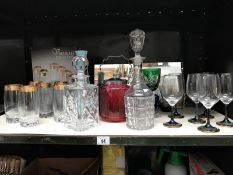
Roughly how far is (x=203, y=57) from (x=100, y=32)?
0.53m

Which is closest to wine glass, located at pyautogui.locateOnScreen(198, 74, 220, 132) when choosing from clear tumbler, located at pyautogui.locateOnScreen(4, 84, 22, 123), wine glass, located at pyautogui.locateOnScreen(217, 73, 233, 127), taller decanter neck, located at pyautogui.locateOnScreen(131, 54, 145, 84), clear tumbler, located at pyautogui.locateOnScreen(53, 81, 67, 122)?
wine glass, located at pyautogui.locateOnScreen(217, 73, 233, 127)

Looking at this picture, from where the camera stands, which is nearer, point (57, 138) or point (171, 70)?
point (57, 138)

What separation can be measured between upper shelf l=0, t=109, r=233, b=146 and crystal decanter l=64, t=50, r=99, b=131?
4cm

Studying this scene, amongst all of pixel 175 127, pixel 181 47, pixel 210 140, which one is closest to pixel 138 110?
pixel 175 127

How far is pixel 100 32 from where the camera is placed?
1.30m

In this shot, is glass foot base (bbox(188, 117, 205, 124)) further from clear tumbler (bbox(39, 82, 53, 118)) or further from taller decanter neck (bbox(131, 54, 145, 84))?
clear tumbler (bbox(39, 82, 53, 118))

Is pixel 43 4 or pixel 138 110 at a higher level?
pixel 43 4

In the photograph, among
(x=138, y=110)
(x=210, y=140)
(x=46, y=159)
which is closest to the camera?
(x=210, y=140)

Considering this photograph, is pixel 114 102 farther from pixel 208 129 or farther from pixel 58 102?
pixel 208 129

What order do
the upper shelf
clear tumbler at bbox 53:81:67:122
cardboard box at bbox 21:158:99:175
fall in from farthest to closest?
cardboard box at bbox 21:158:99:175
clear tumbler at bbox 53:81:67:122
the upper shelf

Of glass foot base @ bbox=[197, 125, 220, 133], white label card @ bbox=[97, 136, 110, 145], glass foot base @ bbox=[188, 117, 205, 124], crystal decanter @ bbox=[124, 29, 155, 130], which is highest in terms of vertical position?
crystal decanter @ bbox=[124, 29, 155, 130]

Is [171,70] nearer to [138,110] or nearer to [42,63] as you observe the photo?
[138,110]

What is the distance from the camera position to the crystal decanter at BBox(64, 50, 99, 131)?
925 millimetres

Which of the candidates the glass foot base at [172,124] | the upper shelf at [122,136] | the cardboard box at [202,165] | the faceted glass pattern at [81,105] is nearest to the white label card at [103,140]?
the upper shelf at [122,136]
